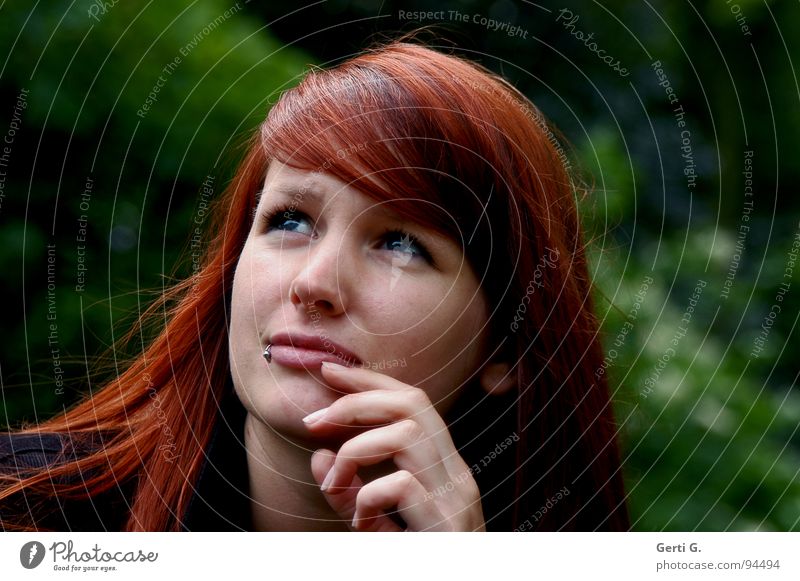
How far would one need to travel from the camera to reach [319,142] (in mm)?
780

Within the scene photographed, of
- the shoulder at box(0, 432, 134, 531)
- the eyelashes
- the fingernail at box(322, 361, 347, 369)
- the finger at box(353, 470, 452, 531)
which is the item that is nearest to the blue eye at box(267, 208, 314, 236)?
the eyelashes

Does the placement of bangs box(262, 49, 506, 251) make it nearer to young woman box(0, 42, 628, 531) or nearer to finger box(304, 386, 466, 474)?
young woman box(0, 42, 628, 531)

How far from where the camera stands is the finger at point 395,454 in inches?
29.4

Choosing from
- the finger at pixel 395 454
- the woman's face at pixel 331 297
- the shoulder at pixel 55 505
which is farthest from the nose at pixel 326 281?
the shoulder at pixel 55 505

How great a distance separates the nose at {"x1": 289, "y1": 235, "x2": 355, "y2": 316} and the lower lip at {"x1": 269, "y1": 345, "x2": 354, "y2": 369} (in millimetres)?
34

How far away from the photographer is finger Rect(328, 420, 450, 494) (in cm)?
75

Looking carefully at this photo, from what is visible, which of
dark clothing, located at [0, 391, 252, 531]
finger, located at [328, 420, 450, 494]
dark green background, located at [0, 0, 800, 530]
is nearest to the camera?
finger, located at [328, 420, 450, 494]

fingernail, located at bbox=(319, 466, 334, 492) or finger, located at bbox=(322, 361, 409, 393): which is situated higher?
finger, located at bbox=(322, 361, 409, 393)

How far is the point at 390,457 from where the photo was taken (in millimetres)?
777

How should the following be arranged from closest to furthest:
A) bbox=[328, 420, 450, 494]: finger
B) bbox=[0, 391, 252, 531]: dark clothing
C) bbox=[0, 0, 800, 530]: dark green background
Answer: bbox=[328, 420, 450, 494]: finger < bbox=[0, 391, 252, 531]: dark clothing < bbox=[0, 0, 800, 530]: dark green background

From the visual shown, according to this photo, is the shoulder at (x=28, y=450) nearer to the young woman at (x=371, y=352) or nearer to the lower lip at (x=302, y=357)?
the young woman at (x=371, y=352)

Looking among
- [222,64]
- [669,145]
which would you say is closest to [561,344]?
[222,64]

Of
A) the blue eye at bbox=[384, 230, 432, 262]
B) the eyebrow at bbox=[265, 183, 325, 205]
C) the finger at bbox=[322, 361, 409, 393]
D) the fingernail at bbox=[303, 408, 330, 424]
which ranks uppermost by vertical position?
the eyebrow at bbox=[265, 183, 325, 205]

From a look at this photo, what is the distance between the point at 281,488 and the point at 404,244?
0.26 meters
